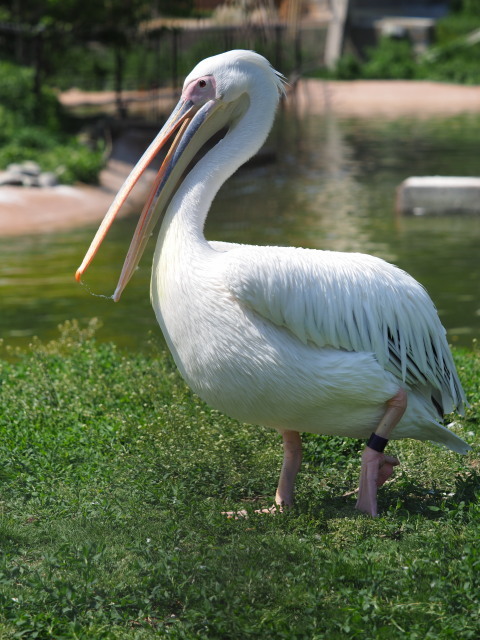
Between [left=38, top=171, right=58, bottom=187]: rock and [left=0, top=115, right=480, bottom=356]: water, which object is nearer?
[left=0, top=115, right=480, bottom=356]: water

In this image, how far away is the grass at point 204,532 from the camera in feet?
9.63

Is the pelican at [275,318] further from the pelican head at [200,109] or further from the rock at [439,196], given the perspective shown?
the rock at [439,196]

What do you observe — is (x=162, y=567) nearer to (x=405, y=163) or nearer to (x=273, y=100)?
(x=273, y=100)

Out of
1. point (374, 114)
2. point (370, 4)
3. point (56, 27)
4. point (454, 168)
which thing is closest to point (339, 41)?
point (370, 4)

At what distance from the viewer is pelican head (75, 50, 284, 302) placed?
12.5ft

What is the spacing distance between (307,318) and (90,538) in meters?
1.12

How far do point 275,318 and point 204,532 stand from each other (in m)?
0.82

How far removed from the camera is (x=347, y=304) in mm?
3646

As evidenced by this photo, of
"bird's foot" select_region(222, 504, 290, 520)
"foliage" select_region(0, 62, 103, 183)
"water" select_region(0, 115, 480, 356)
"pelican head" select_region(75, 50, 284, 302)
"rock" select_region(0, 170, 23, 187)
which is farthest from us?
"foliage" select_region(0, 62, 103, 183)

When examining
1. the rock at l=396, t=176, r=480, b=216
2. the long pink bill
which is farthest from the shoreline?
the long pink bill

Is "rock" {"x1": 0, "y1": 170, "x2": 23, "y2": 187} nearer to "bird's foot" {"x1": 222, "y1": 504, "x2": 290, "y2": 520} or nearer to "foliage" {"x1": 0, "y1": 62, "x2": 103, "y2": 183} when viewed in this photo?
"foliage" {"x1": 0, "y1": 62, "x2": 103, "y2": 183}

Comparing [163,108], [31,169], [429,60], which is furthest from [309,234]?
[429,60]

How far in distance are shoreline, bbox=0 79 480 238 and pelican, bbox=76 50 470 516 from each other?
26.5 ft

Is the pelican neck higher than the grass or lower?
higher
